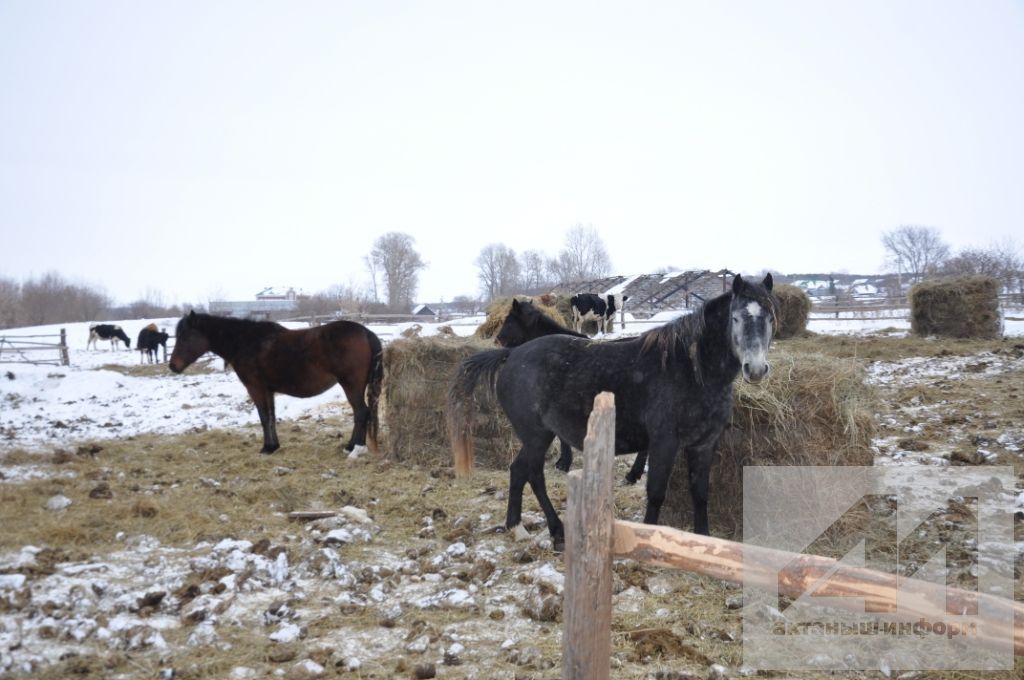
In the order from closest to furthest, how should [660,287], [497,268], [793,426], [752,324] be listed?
[752,324] < [793,426] < [660,287] < [497,268]

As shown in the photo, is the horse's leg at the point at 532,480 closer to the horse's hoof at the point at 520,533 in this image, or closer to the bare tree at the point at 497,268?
the horse's hoof at the point at 520,533

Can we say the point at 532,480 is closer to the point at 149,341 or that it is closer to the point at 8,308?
the point at 149,341

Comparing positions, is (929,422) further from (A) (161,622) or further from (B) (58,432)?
→ (B) (58,432)

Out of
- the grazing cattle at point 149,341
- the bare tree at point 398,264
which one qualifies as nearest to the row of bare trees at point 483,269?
the bare tree at point 398,264

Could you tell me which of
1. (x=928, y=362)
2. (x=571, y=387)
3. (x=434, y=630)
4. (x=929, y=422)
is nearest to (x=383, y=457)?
(x=571, y=387)

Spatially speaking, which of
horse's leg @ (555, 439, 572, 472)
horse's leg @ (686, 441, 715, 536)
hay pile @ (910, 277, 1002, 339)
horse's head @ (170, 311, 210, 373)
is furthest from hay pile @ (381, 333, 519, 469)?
hay pile @ (910, 277, 1002, 339)

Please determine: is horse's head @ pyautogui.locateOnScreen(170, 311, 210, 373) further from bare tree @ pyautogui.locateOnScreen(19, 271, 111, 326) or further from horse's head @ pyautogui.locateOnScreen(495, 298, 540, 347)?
bare tree @ pyautogui.locateOnScreen(19, 271, 111, 326)

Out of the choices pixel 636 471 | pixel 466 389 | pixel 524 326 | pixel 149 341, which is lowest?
pixel 636 471

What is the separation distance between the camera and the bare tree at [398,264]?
6297 centimetres

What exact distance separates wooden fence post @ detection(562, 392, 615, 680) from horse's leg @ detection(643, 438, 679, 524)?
215 centimetres

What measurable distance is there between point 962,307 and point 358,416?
14176mm

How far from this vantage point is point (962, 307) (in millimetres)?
14555

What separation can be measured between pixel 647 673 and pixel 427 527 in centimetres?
264

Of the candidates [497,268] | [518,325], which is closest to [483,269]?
[497,268]
